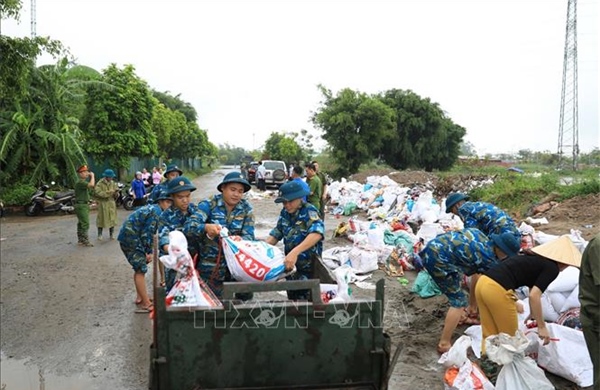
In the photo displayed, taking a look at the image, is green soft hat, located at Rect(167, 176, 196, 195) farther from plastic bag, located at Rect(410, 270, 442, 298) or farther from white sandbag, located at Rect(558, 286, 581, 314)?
white sandbag, located at Rect(558, 286, 581, 314)

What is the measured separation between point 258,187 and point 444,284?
20.2m

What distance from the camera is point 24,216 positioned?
43.6ft

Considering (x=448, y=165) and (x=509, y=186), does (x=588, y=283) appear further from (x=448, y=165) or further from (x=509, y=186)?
(x=448, y=165)

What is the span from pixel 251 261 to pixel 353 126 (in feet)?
79.1

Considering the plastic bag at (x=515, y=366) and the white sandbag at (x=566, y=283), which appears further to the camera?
the white sandbag at (x=566, y=283)

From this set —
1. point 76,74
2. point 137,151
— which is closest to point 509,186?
point 137,151

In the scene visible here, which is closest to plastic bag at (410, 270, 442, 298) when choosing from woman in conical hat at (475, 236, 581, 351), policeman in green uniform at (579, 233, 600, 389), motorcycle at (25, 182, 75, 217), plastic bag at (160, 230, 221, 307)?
woman in conical hat at (475, 236, 581, 351)

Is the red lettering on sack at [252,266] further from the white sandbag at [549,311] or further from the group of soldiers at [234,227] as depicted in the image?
the white sandbag at [549,311]

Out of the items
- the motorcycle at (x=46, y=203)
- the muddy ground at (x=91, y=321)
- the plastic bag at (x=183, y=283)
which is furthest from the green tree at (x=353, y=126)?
the plastic bag at (x=183, y=283)

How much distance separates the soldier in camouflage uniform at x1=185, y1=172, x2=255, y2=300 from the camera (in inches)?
131

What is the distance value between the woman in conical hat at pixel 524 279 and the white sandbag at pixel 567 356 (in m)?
0.23

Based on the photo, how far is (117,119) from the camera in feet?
52.5

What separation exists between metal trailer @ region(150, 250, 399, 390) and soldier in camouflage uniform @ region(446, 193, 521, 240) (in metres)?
2.54

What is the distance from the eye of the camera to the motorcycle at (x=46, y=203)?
13195 millimetres
